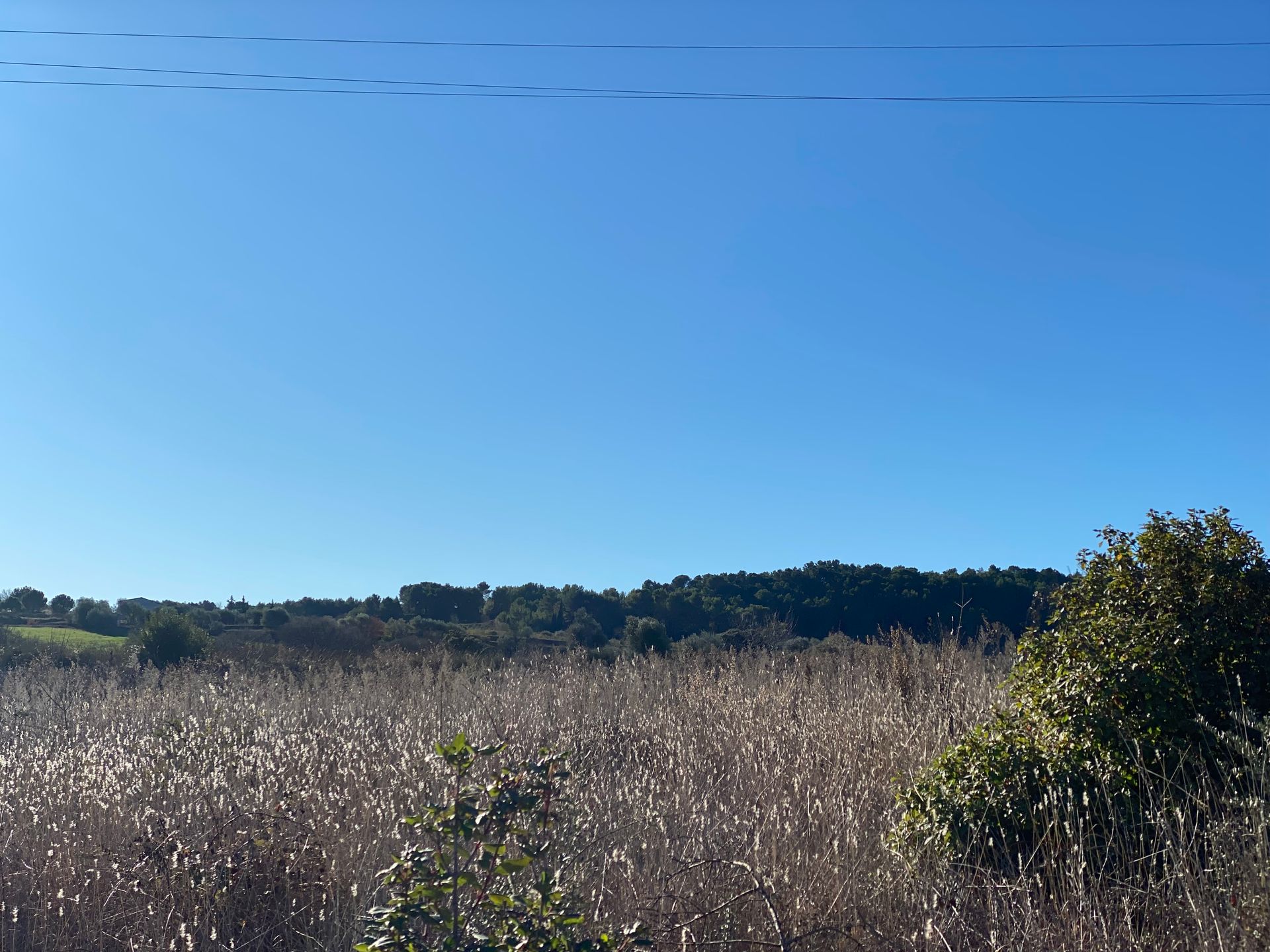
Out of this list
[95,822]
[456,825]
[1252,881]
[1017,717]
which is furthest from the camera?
[95,822]

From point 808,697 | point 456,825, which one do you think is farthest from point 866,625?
point 456,825

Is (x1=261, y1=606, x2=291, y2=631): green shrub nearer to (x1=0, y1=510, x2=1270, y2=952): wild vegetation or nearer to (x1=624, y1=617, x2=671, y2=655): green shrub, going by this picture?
(x1=624, y1=617, x2=671, y2=655): green shrub

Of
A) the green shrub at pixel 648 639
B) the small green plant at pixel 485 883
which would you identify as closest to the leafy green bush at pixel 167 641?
the green shrub at pixel 648 639

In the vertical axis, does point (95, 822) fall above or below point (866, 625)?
below

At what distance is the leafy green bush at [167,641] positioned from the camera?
1833 cm

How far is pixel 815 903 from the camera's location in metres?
3.87

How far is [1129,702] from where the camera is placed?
14.1 ft

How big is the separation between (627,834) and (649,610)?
26656mm

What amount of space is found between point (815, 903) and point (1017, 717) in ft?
5.35

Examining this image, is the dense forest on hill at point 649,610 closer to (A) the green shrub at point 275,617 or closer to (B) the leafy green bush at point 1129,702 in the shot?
(A) the green shrub at point 275,617

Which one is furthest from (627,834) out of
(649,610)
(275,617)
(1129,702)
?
(275,617)

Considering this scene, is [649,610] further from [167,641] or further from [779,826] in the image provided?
[779,826]

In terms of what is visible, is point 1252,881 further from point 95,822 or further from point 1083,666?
point 95,822

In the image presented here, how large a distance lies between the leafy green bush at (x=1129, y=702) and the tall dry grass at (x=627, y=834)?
0.68 feet
